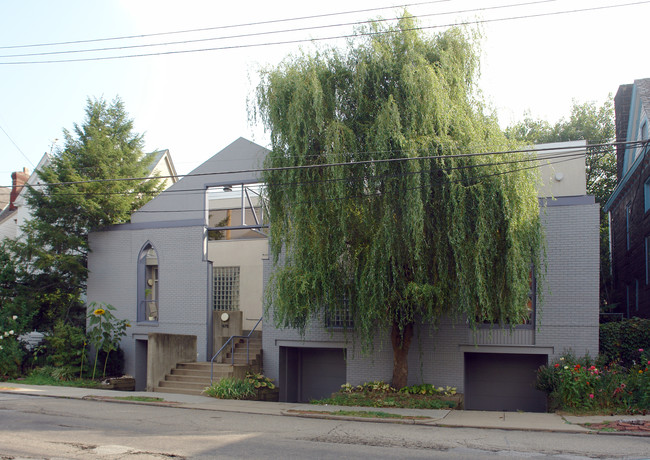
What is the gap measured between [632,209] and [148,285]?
1756cm

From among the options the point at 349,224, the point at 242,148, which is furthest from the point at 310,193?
the point at 242,148

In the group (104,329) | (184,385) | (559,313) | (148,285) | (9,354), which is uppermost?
(148,285)

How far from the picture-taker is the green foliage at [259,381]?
17344 millimetres

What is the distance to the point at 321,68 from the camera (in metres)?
14.4

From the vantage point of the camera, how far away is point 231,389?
16516 mm

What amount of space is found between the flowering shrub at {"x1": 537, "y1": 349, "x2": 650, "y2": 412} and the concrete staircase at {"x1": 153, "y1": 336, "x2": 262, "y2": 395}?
8.40 meters

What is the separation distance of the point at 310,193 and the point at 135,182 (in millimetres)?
11004

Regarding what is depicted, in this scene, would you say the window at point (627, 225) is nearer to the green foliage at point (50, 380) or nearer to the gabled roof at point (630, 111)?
the gabled roof at point (630, 111)

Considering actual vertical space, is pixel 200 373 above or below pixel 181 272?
below

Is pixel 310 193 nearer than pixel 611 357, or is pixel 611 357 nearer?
pixel 310 193

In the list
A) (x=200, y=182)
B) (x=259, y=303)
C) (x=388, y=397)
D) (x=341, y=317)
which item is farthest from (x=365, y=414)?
(x=200, y=182)

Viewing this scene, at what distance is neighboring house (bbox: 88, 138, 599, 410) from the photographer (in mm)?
15594

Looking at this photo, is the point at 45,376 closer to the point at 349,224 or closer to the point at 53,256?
the point at 53,256

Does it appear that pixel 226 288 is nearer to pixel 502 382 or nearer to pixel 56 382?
pixel 56 382
